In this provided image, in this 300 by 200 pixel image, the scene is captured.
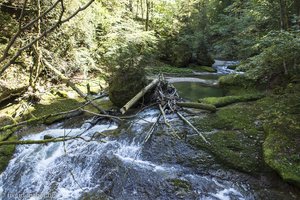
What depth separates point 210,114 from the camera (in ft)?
24.2

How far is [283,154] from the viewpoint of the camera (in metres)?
5.04

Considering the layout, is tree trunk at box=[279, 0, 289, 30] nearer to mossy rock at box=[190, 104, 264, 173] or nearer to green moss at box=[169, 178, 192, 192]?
mossy rock at box=[190, 104, 264, 173]

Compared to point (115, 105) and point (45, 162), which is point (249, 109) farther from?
point (45, 162)

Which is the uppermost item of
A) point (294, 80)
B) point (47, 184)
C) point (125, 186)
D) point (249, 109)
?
point (294, 80)

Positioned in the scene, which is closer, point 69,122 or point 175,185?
point 175,185

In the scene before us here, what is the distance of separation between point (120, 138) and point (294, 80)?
5.66 metres

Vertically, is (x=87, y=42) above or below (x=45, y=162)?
above

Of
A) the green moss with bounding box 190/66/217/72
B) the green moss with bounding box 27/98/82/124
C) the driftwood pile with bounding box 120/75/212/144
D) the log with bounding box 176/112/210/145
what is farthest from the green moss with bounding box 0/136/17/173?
the green moss with bounding box 190/66/217/72

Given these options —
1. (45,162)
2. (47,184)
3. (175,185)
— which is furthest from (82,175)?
(175,185)

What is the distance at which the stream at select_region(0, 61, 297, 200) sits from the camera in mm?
4797

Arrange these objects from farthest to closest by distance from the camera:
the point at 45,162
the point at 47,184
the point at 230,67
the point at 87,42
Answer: the point at 230,67, the point at 87,42, the point at 45,162, the point at 47,184

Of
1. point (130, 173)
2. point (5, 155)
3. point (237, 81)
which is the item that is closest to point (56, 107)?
point (5, 155)

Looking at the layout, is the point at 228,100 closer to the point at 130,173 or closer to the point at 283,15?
the point at 283,15

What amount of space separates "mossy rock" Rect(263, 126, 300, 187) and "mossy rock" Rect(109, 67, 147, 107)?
421 centimetres
